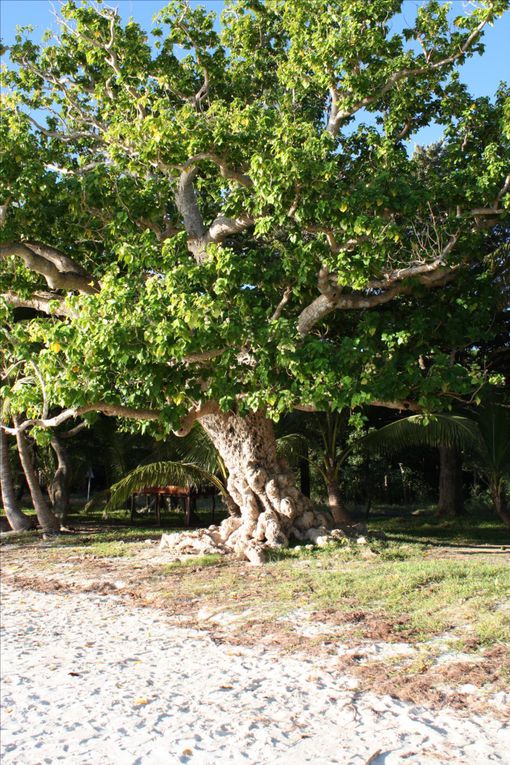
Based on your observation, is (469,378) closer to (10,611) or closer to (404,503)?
(10,611)

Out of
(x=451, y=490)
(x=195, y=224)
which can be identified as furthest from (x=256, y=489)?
(x=451, y=490)

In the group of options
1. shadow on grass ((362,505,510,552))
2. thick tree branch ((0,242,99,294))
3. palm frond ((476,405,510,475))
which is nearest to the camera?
thick tree branch ((0,242,99,294))

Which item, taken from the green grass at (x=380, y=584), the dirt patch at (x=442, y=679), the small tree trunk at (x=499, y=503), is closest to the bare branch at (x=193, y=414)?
the green grass at (x=380, y=584)

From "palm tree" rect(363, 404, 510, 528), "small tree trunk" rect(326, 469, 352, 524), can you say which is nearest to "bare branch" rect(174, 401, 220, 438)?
"palm tree" rect(363, 404, 510, 528)

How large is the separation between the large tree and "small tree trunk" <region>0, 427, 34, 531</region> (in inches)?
210

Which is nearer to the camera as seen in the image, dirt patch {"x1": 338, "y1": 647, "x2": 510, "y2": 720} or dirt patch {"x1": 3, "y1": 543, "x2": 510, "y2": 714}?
dirt patch {"x1": 338, "y1": 647, "x2": 510, "y2": 720}

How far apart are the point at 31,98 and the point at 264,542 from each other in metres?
9.12

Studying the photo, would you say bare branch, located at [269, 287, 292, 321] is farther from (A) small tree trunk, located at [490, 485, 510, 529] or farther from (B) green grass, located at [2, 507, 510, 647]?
(A) small tree trunk, located at [490, 485, 510, 529]

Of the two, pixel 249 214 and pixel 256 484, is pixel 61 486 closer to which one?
pixel 256 484

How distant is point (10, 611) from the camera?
8.53 metres

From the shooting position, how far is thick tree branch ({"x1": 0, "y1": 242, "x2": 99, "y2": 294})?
35.7 ft

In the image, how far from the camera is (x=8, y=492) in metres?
16.6

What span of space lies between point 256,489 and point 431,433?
394cm

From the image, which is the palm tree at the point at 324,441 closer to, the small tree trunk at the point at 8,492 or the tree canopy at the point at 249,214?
the tree canopy at the point at 249,214
